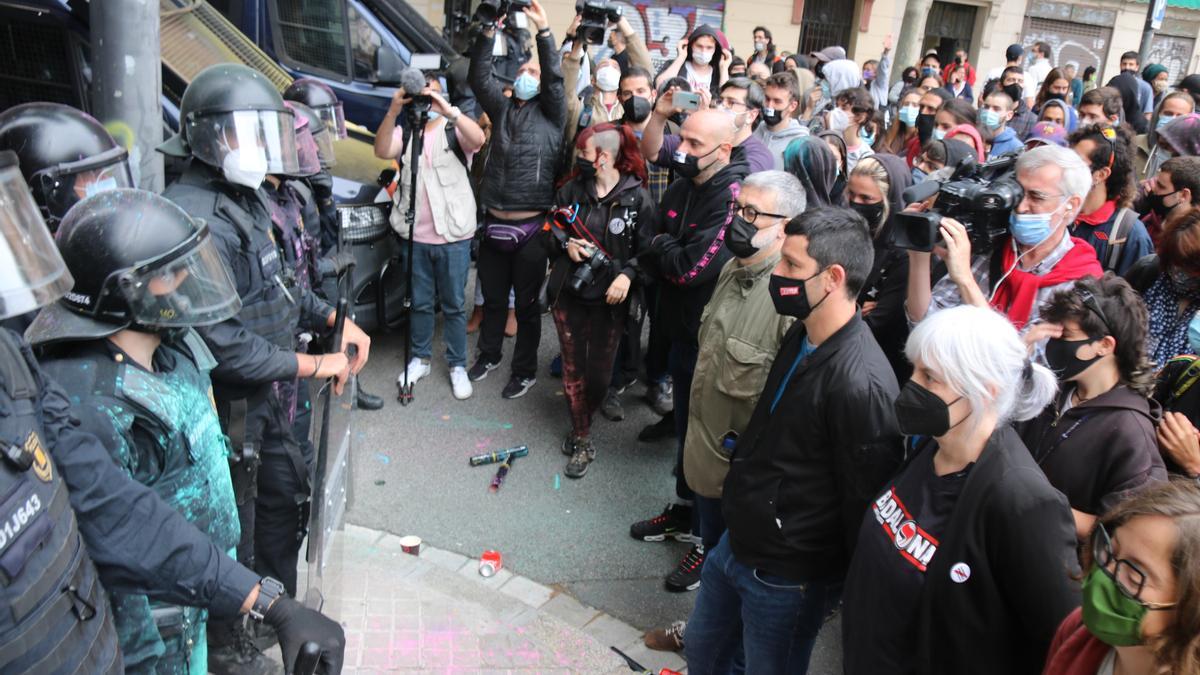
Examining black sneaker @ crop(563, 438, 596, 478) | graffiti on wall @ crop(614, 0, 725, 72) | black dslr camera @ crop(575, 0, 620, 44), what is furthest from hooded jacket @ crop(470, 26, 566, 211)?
graffiti on wall @ crop(614, 0, 725, 72)

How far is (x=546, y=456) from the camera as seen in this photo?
5.09 m

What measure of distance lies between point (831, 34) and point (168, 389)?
18680 mm

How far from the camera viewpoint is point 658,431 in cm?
532

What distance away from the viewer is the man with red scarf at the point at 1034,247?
10.2 feet

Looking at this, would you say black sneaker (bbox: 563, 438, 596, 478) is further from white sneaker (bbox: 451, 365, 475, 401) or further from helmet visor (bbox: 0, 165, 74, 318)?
helmet visor (bbox: 0, 165, 74, 318)

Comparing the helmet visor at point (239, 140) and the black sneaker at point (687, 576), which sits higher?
the helmet visor at point (239, 140)

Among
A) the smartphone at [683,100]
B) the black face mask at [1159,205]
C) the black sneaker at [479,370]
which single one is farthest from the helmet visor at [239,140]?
the black face mask at [1159,205]

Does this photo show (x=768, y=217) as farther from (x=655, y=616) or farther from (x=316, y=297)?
(x=316, y=297)

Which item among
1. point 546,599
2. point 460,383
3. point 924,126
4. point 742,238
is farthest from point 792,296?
point 924,126

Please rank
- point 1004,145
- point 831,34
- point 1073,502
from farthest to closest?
1. point 831,34
2. point 1004,145
3. point 1073,502

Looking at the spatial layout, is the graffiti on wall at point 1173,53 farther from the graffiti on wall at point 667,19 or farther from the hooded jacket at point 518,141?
the hooded jacket at point 518,141

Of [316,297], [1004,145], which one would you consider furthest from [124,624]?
[1004,145]

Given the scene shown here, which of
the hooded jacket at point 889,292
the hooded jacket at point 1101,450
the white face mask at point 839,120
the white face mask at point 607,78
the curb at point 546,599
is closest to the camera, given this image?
the hooded jacket at point 1101,450

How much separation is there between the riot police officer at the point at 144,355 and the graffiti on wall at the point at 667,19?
51.8 feet
